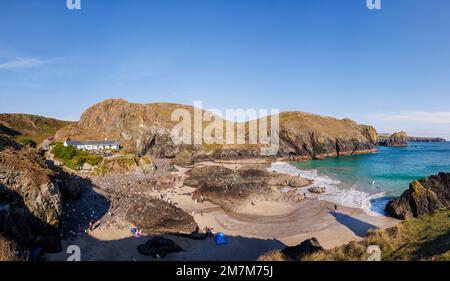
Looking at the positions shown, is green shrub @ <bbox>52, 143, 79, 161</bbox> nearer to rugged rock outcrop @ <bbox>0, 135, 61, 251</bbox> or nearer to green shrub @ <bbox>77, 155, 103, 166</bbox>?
green shrub @ <bbox>77, 155, 103, 166</bbox>

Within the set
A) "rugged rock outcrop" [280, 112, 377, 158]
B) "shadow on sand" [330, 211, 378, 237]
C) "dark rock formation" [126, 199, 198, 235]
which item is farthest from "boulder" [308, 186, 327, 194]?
"rugged rock outcrop" [280, 112, 377, 158]

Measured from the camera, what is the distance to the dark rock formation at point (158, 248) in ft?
61.3

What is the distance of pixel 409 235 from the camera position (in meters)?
15.5

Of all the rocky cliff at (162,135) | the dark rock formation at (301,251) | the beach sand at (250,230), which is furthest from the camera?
the rocky cliff at (162,135)

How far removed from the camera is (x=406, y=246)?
1353 centimetres

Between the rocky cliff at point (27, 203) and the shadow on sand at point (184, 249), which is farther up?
the rocky cliff at point (27, 203)

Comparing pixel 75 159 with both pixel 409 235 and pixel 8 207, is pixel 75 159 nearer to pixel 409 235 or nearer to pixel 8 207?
pixel 8 207

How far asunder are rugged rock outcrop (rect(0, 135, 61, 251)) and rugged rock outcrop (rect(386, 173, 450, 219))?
95.8ft

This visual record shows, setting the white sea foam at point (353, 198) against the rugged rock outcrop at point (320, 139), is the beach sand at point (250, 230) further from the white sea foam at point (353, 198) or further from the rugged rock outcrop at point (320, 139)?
the rugged rock outcrop at point (320, 139)

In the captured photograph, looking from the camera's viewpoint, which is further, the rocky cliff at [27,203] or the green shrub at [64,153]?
the green shrub at [64,153]

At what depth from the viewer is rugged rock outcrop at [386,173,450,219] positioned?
25169mm

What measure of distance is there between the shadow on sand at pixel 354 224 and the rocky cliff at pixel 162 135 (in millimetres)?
54834

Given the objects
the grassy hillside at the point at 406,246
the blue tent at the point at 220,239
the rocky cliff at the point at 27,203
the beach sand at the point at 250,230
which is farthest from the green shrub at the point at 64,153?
the grassy hillside at the point at 406,246

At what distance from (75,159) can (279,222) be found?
121 ft
